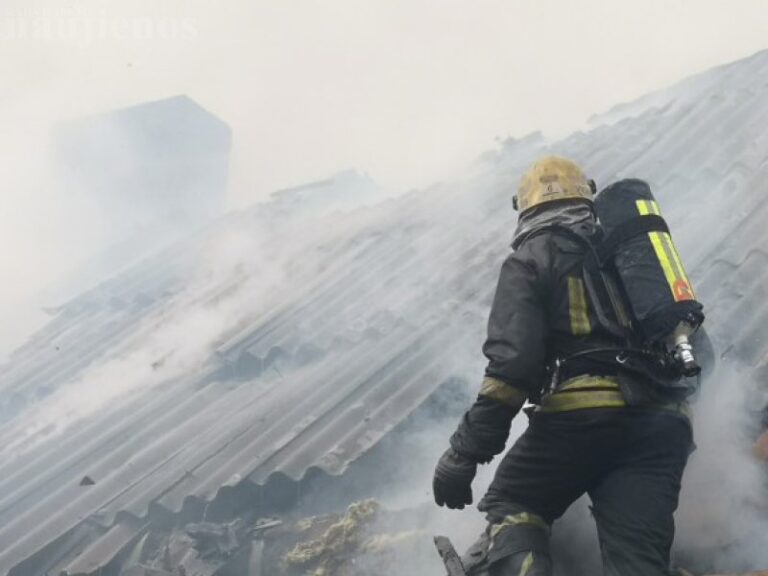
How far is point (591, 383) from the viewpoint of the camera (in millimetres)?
2467

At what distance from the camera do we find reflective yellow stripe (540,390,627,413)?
7.97ft

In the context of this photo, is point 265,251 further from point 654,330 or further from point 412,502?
point 654,330

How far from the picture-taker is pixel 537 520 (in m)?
2.64

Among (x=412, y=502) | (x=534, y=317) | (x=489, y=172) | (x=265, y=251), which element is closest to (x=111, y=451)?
(x=412, y=502)

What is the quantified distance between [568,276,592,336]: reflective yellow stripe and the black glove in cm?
62

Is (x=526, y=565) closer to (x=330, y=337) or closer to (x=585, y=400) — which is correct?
(x=585, y=400)

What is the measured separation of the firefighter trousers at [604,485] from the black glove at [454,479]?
15cm

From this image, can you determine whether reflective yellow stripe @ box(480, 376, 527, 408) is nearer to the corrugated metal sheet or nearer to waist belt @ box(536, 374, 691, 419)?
waist belt @ box(536, 374, 691, 419)

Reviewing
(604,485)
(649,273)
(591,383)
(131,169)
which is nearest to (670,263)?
(649,273)

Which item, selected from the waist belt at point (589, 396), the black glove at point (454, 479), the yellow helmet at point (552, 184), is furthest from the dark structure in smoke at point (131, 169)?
the waist belt at point (589, 396)

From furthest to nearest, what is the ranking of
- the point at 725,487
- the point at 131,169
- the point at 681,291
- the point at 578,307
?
1. the point at 131,169
2. the point at 725,487
3. the point at 578,307
4. the point at 681,291

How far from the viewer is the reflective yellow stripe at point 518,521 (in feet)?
8.57

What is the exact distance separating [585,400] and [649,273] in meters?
0.50

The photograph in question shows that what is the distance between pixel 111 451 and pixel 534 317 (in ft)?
16.7
